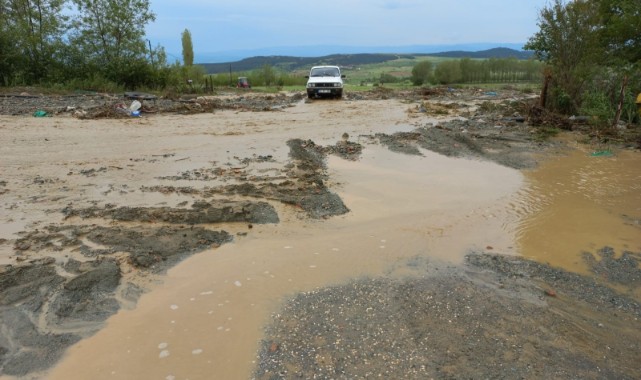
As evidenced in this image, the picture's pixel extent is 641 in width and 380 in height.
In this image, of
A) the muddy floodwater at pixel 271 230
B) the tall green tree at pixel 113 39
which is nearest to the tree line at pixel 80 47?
the tall green tree at pixel 113 39

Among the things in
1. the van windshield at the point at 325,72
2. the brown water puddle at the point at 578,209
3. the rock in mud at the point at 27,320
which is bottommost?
the brown water puddle at the point at 578,209

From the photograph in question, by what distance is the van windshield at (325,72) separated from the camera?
21595 millimetres

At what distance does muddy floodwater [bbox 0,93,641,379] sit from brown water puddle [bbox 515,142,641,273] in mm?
33

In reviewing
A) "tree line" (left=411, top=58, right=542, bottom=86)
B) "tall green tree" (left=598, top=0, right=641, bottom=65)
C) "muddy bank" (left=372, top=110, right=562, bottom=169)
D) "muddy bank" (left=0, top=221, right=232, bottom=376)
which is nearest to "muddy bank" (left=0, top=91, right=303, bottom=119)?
"muddy bank" (left=372, top=110, right=562, bottom=169)

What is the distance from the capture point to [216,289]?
3900 mm

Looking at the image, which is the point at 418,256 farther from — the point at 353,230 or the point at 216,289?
the point at 216,289

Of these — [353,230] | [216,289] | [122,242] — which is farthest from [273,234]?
[122,242]

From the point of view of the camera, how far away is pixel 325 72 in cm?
2178

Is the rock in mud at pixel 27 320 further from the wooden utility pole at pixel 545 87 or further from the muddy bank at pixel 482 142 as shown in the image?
the wooden utility pole at pixel 545 87

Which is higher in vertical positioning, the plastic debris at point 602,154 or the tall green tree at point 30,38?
the tall green tree at point 30,38

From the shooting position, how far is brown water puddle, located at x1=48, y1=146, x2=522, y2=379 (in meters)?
3.02

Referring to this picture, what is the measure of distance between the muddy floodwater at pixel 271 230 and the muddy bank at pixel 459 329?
0.09ft

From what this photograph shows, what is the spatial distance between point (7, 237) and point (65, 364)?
2.54 m

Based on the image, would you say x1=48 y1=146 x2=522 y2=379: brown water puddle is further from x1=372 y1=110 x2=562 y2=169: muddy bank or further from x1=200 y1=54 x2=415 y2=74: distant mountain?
x1=200 y1=54 x2=415 y2=74: distant mountain
